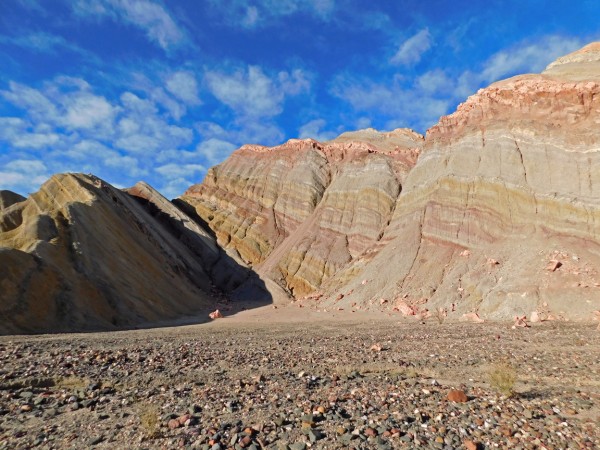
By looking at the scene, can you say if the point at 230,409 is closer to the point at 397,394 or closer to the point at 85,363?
the point at 397,394

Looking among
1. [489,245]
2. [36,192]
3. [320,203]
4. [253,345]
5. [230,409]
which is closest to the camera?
[230,409]

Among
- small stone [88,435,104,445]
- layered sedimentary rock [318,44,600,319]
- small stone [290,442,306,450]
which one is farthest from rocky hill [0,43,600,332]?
small stone [290,442,306,450]

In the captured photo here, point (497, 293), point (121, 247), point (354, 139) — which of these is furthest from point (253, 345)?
point (354, 139)

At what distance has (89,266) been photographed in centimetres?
3528

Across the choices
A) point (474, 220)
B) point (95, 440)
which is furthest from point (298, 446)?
point (474, 220)

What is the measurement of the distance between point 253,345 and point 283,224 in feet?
183

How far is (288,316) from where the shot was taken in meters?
41.0

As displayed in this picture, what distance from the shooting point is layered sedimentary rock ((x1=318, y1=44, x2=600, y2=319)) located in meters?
30.3

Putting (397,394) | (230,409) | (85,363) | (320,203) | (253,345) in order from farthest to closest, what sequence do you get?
(320,203) → (253,345) → (85,363) → (397,394) → (230,409)

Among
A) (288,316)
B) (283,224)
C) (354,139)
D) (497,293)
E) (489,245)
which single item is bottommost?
(288,316)

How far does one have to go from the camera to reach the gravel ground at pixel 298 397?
7.20 m

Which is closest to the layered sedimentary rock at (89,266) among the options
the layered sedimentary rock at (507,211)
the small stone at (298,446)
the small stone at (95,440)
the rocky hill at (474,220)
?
the rocky hill at (474,220)

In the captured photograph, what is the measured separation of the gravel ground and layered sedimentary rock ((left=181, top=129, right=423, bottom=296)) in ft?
140

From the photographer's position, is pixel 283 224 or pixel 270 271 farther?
pixel 283 224
